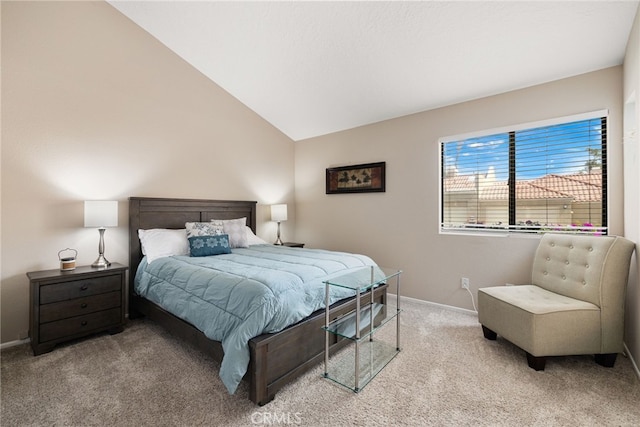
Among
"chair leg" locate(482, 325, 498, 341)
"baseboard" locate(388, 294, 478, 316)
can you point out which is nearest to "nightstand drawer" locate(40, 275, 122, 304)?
"baseboard" locate(388, 294, 478, 316)

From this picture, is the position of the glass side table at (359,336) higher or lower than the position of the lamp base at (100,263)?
lower

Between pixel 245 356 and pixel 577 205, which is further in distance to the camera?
pixel 577 205

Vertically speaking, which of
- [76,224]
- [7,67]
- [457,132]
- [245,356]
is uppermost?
[7,67]

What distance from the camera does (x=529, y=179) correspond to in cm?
302

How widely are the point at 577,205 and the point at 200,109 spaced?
14.5 feet

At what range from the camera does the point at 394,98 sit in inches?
137

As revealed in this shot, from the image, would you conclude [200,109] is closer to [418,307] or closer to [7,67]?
[7,67]

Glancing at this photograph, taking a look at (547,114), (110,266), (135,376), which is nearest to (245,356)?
(135,376)

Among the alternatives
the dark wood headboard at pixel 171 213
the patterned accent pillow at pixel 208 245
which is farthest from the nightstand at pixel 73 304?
the patterned accent pillow at pixel 208 245

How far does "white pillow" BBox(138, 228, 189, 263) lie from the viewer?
300 cm

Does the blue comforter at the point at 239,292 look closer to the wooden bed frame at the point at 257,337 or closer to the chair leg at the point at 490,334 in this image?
the wooden bed frame at the point at 257,337

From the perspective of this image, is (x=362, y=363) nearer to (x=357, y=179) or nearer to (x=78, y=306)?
(x=78, y=306)

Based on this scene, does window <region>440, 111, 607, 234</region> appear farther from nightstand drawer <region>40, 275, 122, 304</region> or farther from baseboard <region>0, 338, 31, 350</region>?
baseboard <region>0, 338, 31, 350</region>

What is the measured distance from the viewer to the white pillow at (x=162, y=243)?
3.00 meters
